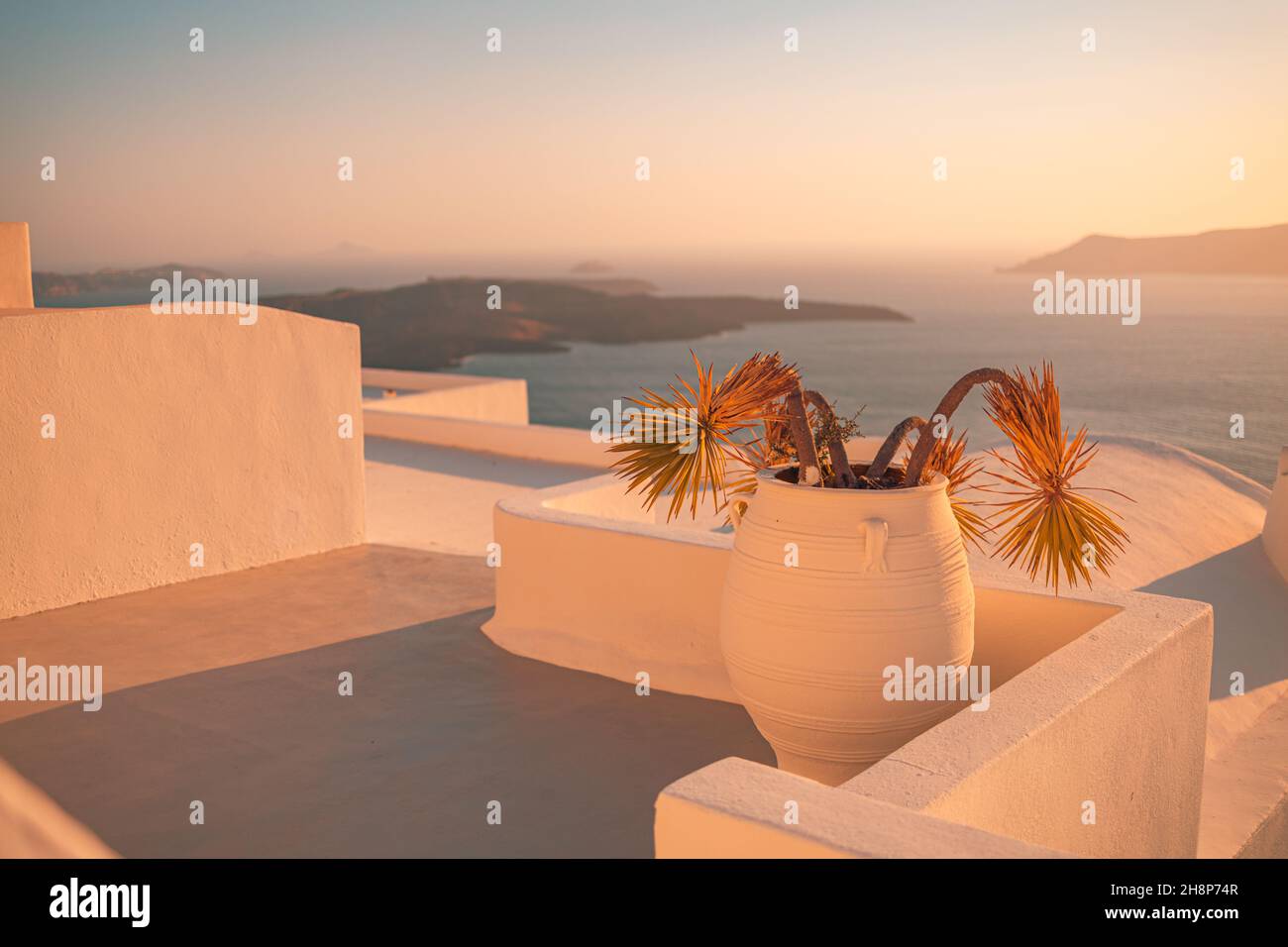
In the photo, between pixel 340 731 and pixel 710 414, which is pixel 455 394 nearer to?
pixel 340 731

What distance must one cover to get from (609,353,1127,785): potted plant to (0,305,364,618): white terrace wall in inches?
128

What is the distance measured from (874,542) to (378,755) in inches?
69.3

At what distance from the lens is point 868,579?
2.92 metres

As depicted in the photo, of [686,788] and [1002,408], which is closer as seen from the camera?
[686,788]

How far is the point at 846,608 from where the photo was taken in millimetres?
2924

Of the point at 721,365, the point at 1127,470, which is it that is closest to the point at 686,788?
the point at 1127,470

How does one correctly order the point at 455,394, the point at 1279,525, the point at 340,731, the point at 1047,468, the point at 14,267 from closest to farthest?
the point at 1047,468
the point at 340,731
the point at 14,267
the point at 1279,525
the point at 455,394

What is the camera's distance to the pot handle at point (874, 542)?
2.88m

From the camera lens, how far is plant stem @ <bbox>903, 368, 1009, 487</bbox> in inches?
122

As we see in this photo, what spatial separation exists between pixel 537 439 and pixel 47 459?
562cm

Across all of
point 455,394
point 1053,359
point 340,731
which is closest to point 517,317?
point 1053,359

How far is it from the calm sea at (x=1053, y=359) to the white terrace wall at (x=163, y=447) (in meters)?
33.6

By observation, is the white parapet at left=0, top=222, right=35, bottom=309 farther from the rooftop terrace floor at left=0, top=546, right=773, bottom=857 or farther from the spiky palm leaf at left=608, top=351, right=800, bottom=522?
the spiky palm leaf at left=608, top=351, right=800, bottom=522

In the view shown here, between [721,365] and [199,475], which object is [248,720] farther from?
[721,365]
